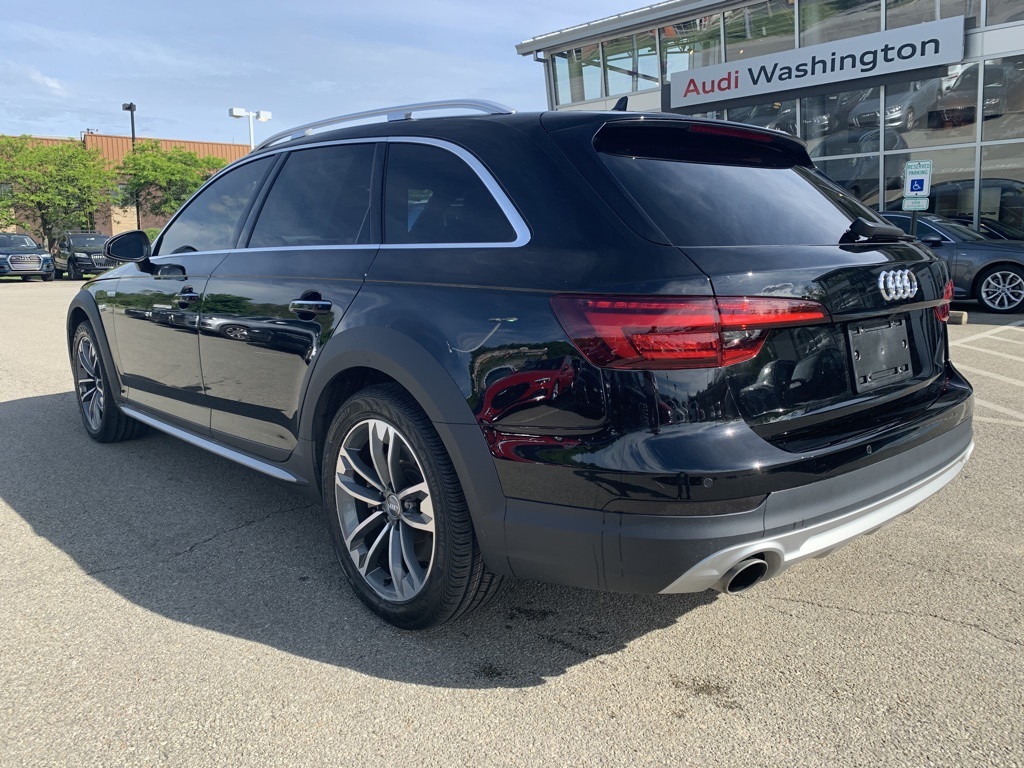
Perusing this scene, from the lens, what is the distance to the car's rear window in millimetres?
2492

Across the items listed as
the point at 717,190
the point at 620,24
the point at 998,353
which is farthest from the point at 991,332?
the point at 620,24

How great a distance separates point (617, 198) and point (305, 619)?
5.99ft

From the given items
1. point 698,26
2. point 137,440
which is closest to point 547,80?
point 698,26

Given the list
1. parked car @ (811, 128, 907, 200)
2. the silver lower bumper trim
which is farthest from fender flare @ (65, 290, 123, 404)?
parked car @ (811, 128, 907, 200)

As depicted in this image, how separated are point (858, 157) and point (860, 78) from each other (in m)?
1.71

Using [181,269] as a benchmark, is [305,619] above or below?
below

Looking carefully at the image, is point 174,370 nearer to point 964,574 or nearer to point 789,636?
point 789,636

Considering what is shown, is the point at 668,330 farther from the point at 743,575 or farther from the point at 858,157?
the point at 858,157

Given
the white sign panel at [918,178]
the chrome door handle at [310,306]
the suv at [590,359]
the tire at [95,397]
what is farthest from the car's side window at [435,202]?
the white sign panel at [918,178]

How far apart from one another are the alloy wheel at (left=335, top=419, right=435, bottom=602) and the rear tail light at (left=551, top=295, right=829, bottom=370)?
80 cm

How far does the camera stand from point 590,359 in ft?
7.50

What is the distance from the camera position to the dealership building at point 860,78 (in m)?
17.4

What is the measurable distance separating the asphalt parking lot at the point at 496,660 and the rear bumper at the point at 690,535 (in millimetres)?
408

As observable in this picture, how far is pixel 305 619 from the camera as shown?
3.05 m
